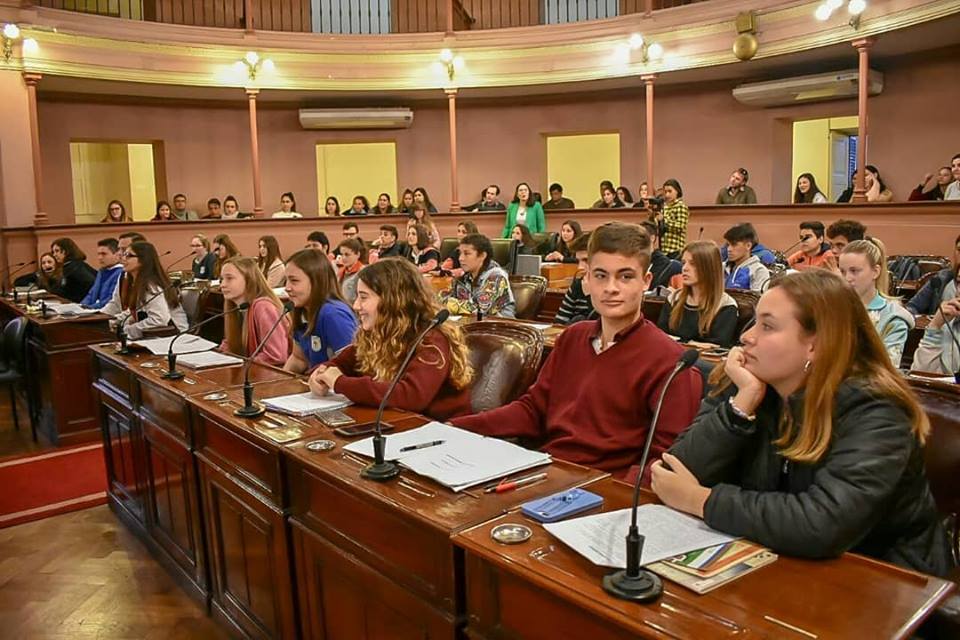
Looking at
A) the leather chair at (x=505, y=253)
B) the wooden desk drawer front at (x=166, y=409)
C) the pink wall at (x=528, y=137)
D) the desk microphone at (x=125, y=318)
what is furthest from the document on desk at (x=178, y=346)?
the pink wall at (x=528, y=137)

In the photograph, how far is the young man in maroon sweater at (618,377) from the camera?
209 centimetres

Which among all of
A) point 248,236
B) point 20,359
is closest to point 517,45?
point 248,236

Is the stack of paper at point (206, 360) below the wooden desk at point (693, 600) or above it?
above

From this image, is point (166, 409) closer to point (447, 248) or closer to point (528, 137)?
point (447, 248)

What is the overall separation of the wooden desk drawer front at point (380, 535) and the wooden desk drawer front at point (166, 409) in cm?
88

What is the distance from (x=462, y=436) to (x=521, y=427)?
0.98 ft

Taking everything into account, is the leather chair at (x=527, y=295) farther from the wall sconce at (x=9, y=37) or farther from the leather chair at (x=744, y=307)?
the wall sconce at (x=9, y=37)

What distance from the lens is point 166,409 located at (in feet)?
10.1

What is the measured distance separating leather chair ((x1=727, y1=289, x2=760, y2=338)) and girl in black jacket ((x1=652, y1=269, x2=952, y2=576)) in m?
2.57

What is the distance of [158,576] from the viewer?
3250 mm

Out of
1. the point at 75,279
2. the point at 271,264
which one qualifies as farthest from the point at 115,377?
the point at 75,279

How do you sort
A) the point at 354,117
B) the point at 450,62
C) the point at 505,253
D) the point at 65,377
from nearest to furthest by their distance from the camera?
the point at 65,377, the point at 505,253, the point at 450,62, the point at 354,117

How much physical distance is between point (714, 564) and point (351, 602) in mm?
985

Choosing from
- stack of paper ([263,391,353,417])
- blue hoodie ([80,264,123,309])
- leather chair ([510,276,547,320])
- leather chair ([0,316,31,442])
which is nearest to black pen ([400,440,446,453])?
stack of paper ([263,391,353,417])
